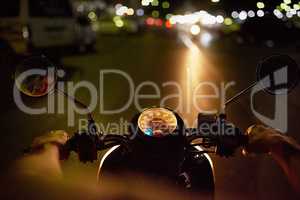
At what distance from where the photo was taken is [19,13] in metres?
19.3

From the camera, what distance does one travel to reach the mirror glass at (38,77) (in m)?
3.59

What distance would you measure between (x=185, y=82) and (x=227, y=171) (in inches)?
384

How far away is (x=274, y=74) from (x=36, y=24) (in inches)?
675

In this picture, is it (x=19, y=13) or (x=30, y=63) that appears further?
(x=19, y=13)

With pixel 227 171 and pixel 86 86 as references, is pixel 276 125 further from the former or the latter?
pixel 86 86

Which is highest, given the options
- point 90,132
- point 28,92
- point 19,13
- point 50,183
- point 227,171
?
point 19,13

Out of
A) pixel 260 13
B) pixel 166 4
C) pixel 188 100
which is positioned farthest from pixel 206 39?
pixel 166 4

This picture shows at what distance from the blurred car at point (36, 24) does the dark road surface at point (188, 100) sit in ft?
3.67

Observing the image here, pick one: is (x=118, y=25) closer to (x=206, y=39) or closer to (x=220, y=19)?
(x=220, y=19)

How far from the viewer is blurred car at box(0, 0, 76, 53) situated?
18.7m

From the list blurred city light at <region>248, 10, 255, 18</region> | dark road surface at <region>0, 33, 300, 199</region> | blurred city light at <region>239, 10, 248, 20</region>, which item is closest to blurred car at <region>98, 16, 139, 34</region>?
blurred city light at <region>239, 10, 248, 20</region>

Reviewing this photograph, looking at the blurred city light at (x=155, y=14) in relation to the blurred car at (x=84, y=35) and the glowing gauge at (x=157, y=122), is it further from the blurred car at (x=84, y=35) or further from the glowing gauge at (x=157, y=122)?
the glowing gauge at (x=157, y=122)

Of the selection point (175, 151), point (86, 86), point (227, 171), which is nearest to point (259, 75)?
point (175, 151)

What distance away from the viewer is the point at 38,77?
3.61 m
